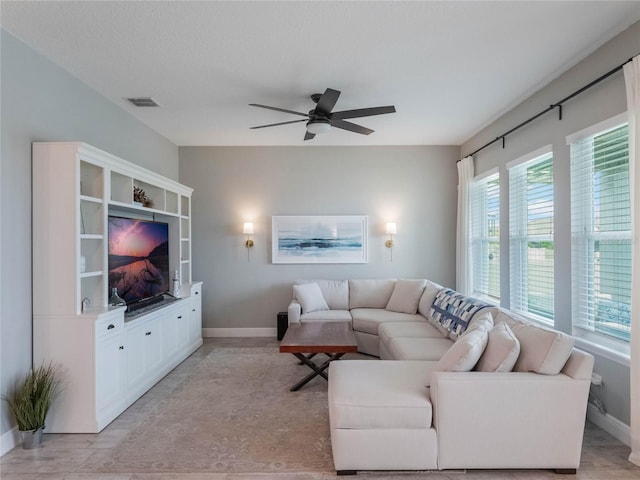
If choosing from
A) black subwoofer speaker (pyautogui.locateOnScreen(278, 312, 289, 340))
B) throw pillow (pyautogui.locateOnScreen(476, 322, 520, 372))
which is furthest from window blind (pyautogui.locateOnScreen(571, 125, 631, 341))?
black subwoofer speaker (pyautogui.locateOnScreen(278, 312, 289, 340))

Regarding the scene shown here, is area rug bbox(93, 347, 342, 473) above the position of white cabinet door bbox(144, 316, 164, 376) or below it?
below

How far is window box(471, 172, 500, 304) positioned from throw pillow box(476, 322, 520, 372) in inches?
89.2

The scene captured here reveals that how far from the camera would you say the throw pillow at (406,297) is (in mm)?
4621

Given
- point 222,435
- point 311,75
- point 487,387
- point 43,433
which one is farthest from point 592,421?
point 43,433

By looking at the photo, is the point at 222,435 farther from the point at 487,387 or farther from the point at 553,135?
the point at 553,135

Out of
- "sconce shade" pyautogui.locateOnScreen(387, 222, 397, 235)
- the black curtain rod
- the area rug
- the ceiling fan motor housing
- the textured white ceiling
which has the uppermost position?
the textured white ceiling

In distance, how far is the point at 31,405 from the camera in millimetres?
2383

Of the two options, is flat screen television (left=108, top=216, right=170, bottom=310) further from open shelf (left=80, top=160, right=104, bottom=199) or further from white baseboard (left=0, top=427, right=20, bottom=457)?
white baseboard (left=0, top=427, right=20, bottom=457)

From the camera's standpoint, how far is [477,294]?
4781mm

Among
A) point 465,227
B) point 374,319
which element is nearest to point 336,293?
point 374,319

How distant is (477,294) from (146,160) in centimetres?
470

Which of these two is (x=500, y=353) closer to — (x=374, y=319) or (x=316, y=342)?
(x=316, y=342)

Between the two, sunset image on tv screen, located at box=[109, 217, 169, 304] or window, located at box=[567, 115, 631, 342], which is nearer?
window, located at box=[567, 115, 631, 342]

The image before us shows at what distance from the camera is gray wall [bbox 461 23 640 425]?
8.07 feet
